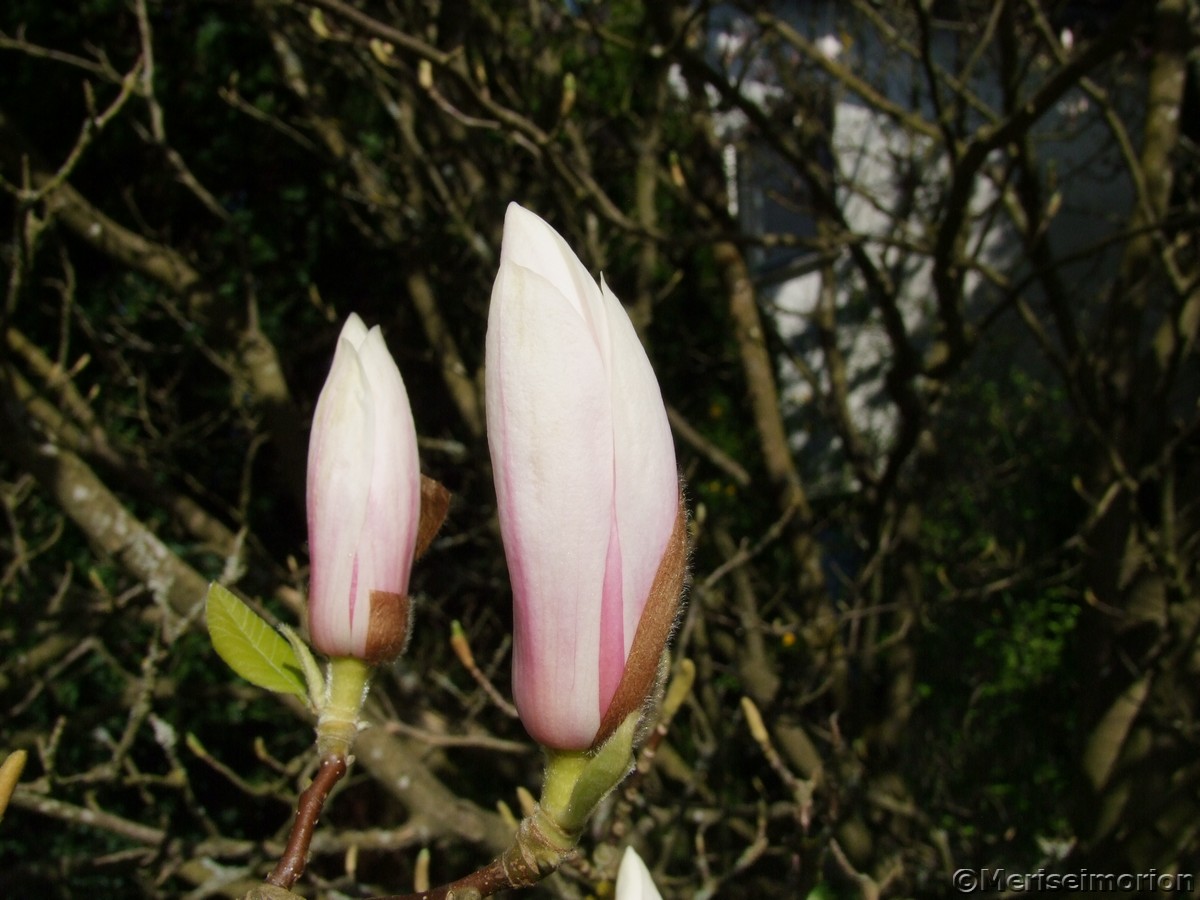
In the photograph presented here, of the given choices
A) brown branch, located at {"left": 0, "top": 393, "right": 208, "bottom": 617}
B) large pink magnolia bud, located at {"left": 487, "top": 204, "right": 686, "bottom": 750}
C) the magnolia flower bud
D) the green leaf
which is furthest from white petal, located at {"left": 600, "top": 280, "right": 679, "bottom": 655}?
brown branch, located at {"left": 0, "top": 393, "right": 208, "bottom": 617}

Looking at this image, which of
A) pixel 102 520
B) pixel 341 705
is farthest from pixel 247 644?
pixel 102 520

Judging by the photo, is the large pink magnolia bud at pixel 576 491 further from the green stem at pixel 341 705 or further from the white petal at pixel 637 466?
the green stem at pixel 341 705

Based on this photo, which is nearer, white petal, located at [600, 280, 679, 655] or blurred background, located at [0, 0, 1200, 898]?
white petal, located at [600, 280, 679, 655]

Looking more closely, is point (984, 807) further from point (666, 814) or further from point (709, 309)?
point (709, 309)

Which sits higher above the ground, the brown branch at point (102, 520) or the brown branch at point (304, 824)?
the brown branch at point (102, 520)

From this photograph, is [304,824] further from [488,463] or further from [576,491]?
[488,463]

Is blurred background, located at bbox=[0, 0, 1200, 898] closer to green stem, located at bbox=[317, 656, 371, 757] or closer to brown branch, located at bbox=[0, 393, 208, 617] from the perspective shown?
brown branch, located at bbox=[0, 393, 208, 617]

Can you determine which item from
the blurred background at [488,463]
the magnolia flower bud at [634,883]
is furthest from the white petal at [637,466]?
the blurred background at [488,463]
